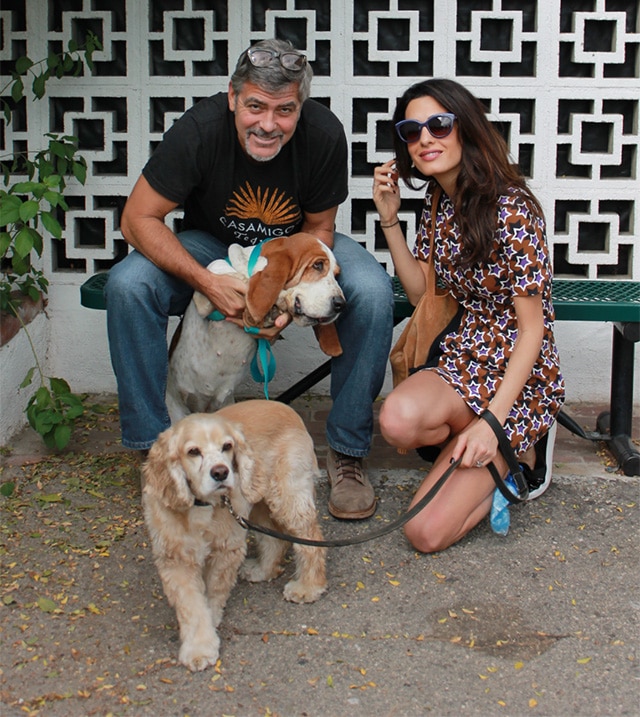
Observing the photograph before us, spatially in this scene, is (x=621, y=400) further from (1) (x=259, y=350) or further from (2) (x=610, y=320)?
(1) (x=259, y=350)

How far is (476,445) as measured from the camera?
11.6ft

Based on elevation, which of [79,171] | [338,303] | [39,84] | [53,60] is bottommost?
[338,303]

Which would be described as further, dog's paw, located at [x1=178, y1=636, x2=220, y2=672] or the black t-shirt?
the black t-shirt

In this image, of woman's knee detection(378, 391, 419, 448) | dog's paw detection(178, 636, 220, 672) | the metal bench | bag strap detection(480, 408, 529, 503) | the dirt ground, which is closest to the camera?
the dirt ground

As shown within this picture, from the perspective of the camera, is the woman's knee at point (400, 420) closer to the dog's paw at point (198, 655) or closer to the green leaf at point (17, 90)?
the dog's paw at point (198, 655)

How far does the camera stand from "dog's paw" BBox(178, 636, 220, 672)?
9.50ft

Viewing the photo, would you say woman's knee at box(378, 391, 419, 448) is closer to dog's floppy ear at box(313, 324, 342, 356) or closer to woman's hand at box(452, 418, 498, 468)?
woman's hand at box(452, 418, 498, 468)

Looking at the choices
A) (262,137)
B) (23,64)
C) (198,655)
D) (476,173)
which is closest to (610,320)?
(476,173)

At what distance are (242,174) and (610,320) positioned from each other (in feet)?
5.91

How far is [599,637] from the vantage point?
3123 mm

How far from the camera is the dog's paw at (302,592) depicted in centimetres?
331

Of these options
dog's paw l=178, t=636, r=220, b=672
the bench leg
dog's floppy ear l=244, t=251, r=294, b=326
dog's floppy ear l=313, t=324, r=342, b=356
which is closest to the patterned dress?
dog's floppy ear l=313, t=324, r=342, b=356

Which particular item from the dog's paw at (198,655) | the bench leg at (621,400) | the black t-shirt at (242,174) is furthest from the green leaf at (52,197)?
the bench leg at (621,400)

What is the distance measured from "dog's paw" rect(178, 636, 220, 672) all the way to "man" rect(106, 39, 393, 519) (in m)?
1.13
